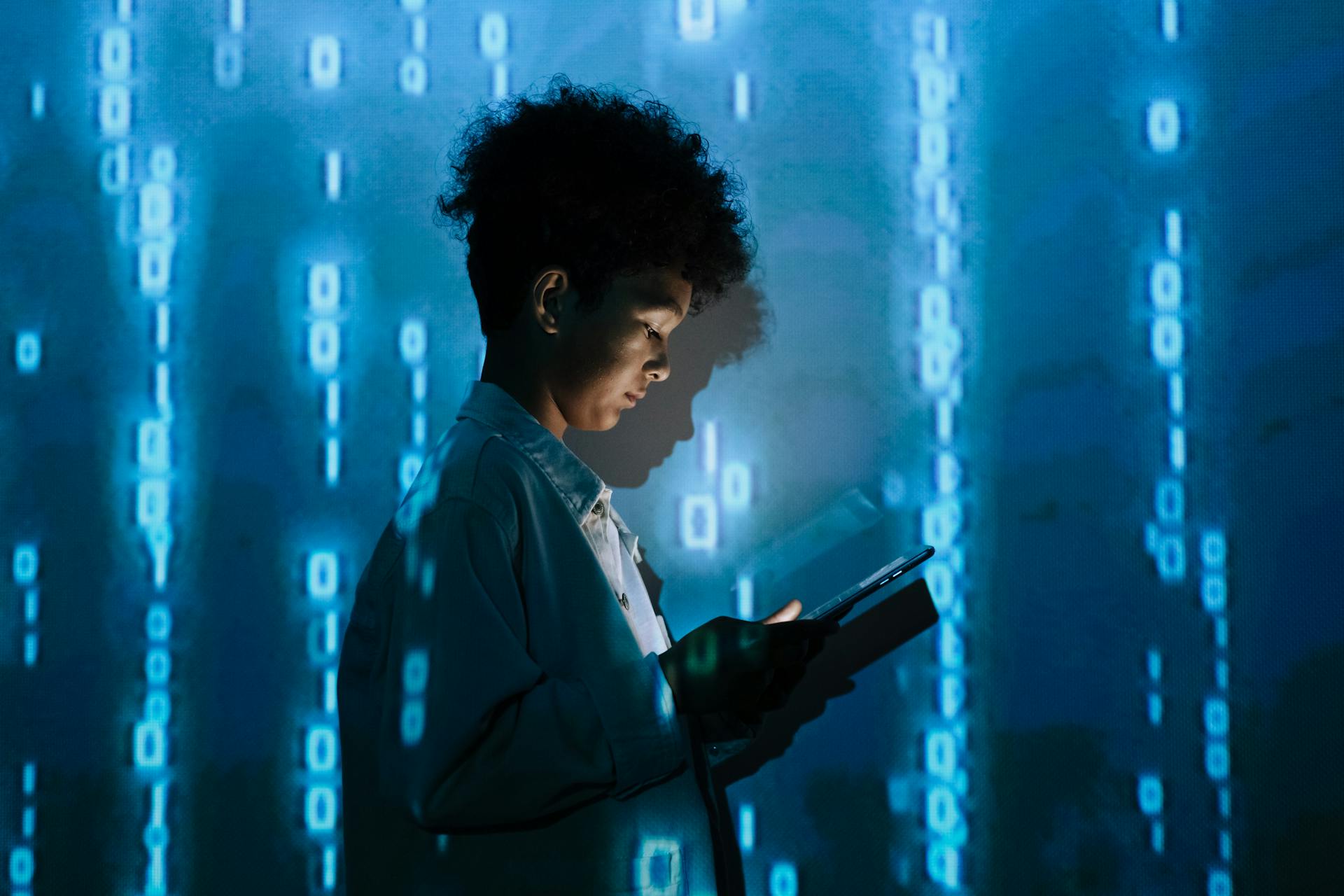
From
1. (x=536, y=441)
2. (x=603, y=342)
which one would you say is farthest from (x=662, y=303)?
(x=536, y=441)

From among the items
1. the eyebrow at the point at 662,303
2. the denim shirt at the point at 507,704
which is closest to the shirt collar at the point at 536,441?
the denim shirt at the point at 507,704

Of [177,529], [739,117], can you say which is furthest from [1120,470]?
[177,529]

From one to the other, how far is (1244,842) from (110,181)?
1.51 m

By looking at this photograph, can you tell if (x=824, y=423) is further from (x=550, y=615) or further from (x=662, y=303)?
(x=550, y=615)

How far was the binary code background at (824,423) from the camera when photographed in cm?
100

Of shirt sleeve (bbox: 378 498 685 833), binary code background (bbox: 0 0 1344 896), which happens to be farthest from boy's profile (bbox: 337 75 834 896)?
binary code background (bbox: 0 0 1344 896)

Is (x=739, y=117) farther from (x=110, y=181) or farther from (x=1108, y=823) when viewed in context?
(x=1108, y=823)

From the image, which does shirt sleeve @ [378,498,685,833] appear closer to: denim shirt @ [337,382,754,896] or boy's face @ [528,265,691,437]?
denim shirt @ [337,382,754,896]

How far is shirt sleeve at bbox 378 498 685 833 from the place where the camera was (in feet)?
1.94

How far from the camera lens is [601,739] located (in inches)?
24.0

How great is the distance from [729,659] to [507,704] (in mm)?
174

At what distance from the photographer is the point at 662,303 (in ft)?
2.57

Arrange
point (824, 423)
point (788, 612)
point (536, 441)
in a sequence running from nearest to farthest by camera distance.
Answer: point (536, 441) → point (788, 612) → point (824, 423)

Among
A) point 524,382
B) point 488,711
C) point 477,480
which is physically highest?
point 524,382
